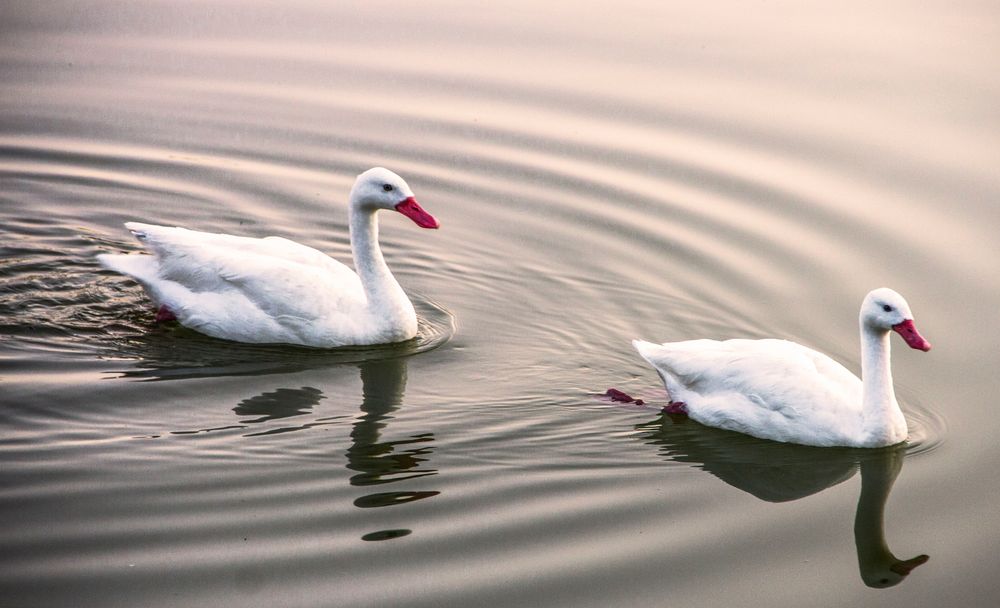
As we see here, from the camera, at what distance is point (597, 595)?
295 inches

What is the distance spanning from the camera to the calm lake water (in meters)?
7.84

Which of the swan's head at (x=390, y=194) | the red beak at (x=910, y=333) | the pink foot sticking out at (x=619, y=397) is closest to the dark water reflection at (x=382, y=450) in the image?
the swan's head at (x=390, y=194)

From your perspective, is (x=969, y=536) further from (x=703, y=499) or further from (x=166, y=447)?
(x=166, y=447)

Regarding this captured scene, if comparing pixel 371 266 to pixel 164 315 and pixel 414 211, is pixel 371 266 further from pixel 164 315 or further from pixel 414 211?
pixel 164 315

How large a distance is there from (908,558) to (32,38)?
42.1 ft

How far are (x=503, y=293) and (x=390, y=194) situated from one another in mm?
1551

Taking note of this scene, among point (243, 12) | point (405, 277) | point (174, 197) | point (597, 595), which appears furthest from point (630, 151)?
point (597, 595)

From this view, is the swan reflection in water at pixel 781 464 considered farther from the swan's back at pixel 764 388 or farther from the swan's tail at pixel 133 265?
the swan's tail at pixel 133 265

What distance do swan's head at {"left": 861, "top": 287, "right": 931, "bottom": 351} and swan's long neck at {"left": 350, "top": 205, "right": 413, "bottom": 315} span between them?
3.67 metres

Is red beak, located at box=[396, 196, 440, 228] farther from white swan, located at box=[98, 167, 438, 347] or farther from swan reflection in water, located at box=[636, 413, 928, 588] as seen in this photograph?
swan reflection in water, located at box=[636, 413, 928, 588]

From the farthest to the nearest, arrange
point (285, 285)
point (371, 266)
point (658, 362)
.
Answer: point (371, 266) < point (285, 285) < point (658, 362)

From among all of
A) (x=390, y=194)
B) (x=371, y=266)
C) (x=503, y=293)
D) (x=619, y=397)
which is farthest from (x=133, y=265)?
(x=619, y=397)

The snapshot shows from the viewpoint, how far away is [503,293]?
11625 millimetres

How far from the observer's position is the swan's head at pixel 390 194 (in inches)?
418
